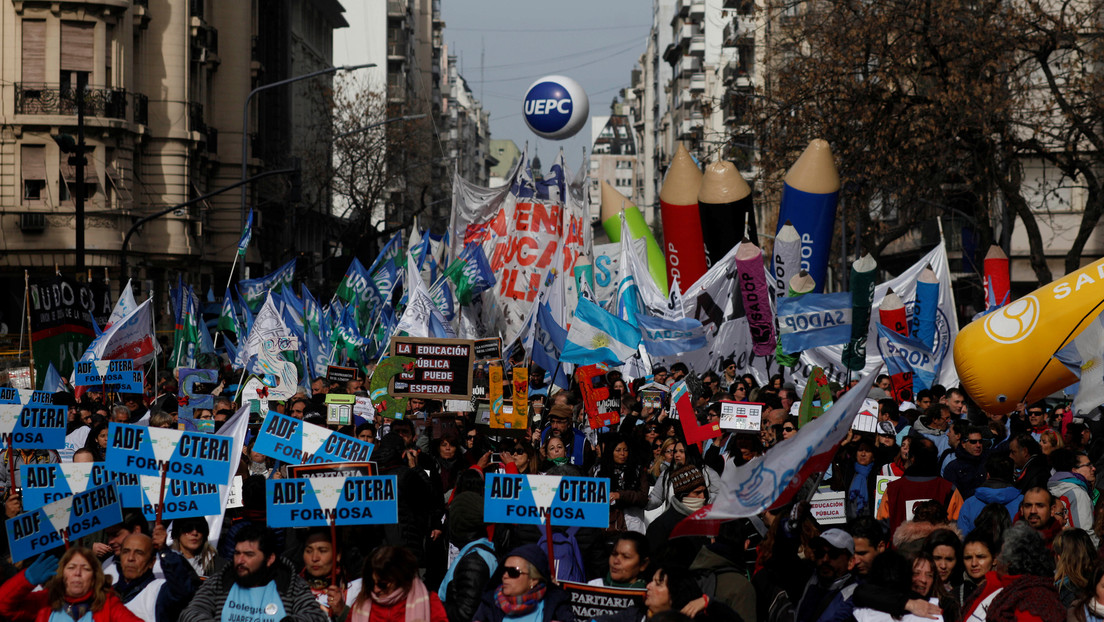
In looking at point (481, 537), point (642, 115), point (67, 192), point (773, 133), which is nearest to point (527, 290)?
point (773, 133)

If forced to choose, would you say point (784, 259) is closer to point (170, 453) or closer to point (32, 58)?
point (170, 453)

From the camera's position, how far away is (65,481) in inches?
328

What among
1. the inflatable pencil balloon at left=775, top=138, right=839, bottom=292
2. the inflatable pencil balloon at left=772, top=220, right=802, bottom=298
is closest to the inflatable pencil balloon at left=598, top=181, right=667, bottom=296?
the inflatable pencil balloon at left=775, top=138, right=839, bottom=292

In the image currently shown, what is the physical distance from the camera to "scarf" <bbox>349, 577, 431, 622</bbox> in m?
6.39

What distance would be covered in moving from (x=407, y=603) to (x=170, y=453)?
2505 mm

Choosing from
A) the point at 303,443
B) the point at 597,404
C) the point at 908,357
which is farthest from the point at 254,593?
the point at 908,357

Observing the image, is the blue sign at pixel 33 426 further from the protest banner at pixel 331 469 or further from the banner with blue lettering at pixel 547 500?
the banner with blue lettering at pixel 547 500

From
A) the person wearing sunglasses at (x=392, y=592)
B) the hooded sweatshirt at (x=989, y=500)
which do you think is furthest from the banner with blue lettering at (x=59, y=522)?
the hooded sweatshirt at (x=989, y=500)

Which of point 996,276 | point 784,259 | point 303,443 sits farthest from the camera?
point 996,276

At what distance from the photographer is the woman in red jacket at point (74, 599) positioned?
20.6ft

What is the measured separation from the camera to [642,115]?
13425cm

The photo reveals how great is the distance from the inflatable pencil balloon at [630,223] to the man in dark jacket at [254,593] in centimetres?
2280

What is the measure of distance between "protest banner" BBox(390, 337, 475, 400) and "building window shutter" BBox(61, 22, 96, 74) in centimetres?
2438

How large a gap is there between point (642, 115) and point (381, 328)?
372 feet
